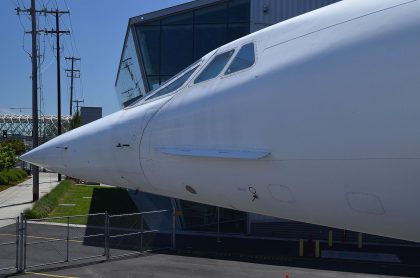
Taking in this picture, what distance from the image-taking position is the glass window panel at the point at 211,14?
21855 mm

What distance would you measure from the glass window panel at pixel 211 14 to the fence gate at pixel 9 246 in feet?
37.5

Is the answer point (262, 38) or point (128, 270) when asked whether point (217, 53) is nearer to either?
point (262, 38)

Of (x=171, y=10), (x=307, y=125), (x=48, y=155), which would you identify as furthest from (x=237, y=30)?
(x=307, y=125)

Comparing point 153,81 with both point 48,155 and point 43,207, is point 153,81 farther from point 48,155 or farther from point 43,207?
point 48,155

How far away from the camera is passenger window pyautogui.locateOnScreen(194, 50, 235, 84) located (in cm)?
451

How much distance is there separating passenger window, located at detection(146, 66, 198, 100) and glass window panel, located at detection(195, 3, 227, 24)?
17334 mm

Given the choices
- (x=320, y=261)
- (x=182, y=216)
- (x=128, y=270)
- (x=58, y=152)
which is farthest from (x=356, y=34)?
(x=182, y=216)

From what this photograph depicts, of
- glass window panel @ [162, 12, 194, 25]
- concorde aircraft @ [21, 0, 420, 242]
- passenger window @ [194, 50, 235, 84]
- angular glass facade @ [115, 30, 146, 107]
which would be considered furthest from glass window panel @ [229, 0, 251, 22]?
passenger window @ [194, 50, 235, 84]

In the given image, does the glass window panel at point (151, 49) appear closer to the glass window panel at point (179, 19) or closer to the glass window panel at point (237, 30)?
the glass window panel at point (179, 19)

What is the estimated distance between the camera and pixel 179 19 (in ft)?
72.9

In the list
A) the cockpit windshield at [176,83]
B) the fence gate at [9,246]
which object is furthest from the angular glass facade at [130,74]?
the cockpit windshield at [176,83]

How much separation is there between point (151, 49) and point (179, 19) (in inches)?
73.0

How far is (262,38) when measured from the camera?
427 cm

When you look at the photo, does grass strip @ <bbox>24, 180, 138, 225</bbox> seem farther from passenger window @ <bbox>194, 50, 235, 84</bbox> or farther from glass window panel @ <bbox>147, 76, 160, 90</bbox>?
passenger window @ <bbox>194, 50, 235, 84</bbox>
